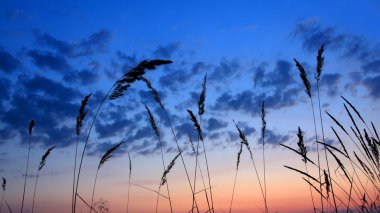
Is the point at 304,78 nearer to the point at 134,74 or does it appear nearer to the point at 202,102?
the point at 202,102

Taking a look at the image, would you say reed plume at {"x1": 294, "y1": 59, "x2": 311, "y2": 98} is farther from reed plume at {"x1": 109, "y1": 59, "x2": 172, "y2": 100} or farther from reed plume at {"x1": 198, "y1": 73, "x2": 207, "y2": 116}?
reed plume at {"x1": 109, "y1": 59, "x2": 172, "y2": 100}

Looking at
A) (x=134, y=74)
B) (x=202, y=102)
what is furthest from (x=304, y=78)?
(x=134, y=74)

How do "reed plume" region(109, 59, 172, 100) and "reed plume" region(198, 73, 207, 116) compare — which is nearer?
"reed plume" region(109, 59, 172, 100)

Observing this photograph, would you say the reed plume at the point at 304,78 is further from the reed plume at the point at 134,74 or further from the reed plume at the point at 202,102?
the reed plume at the point at 134,74

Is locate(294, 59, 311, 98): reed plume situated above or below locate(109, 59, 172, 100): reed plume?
above

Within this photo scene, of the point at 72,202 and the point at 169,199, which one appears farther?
the point at 169,199

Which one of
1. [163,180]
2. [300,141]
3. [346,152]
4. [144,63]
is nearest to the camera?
[144,63]

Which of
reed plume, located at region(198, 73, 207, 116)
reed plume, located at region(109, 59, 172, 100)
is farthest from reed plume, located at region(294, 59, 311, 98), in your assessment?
reed plume, located at region(109, 59, 172, 100)

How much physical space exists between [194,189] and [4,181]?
3.74 metres

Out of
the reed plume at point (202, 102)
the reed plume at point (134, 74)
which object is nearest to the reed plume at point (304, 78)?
the reed plume at point (202, 102)

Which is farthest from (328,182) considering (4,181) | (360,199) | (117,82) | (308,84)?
(4,181)

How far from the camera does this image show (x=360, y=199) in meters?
3.56

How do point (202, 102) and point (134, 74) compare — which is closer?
point (134, 74)

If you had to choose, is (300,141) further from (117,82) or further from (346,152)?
(117,82)
